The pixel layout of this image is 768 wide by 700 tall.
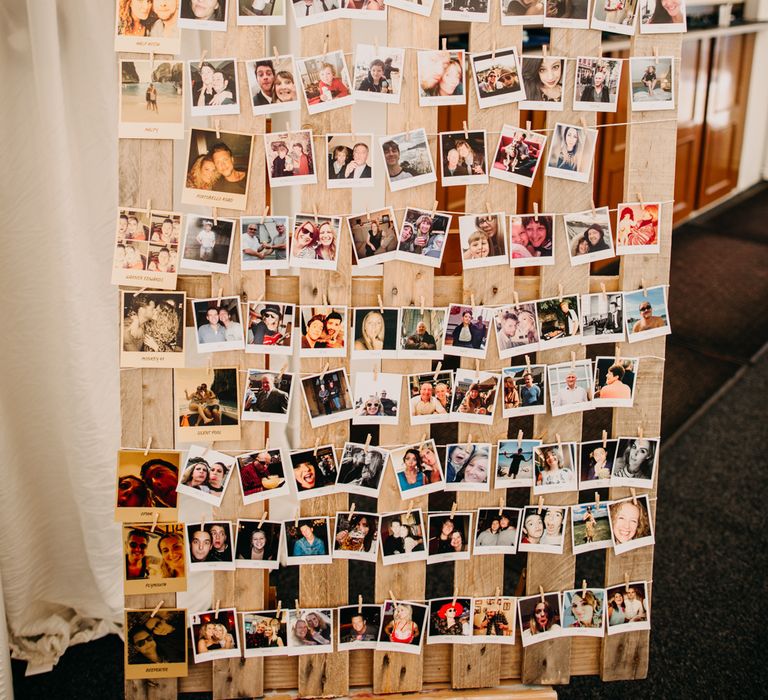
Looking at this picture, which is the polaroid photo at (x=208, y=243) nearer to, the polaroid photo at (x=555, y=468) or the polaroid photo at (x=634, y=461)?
the polaroid photo at (x=555, y=468)

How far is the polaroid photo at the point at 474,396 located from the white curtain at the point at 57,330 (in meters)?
0.95

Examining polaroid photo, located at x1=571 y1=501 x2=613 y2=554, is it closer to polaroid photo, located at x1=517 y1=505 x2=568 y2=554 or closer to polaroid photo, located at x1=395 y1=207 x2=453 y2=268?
polaroid photo, located at x1=517 y1=505 x2=568 y2=554

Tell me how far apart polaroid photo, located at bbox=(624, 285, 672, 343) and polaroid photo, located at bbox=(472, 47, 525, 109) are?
408 mm

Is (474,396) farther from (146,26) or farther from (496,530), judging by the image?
(146,26)

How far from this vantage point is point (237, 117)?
140 cm

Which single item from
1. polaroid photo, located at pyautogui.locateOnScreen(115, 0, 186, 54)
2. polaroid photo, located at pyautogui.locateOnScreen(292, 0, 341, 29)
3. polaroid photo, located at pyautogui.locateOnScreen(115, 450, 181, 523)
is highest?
polaroid photo, located at pyautogui.locateOnScreen(292, 0, 341, 29)

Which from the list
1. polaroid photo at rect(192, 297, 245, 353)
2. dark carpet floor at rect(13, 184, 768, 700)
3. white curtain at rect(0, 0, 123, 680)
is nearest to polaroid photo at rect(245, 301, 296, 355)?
polaroid photo at rect(192, 297, 245, 353)

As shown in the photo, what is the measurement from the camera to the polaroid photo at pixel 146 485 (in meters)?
1.51

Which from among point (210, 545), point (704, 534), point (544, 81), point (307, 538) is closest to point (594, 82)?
point (544, 81)

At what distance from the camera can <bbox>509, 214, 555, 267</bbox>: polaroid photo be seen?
1485mm

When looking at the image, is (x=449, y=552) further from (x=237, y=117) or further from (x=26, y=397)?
(x=26, y=397)

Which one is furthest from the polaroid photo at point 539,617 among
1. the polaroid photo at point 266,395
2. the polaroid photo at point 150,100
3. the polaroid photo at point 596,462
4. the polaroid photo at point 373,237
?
the polaroid photo at point 150,100

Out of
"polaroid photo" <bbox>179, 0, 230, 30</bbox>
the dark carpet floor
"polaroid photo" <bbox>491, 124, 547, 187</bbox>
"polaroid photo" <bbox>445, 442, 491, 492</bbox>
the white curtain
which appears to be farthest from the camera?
the dark carpet floor

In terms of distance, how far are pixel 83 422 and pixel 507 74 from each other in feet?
4.33
